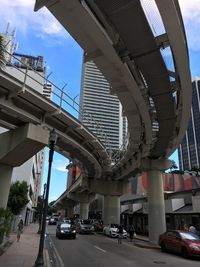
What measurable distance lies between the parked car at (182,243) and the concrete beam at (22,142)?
10.6 meters

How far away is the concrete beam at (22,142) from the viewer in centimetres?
1647

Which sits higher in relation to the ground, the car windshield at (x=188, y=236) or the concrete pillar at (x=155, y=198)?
the concrete pillar at (x=155, y=198)

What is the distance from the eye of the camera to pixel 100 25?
9.98 metres

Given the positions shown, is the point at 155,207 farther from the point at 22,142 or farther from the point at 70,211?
the point at 70,211

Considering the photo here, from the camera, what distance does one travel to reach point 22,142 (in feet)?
53.9

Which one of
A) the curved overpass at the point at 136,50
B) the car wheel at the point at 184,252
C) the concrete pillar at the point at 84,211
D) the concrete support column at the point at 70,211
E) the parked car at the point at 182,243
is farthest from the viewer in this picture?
the concrete support column at the point at 70,211

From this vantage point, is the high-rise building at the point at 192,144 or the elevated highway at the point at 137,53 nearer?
the elevated highway at the point at 137,53

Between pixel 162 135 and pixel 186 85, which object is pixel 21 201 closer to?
pixel 162 135

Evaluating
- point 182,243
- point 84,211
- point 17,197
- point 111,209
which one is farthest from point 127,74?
point 84,211

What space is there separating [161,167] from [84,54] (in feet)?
60.8

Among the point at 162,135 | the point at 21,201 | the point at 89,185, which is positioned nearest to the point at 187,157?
the point at 89,185

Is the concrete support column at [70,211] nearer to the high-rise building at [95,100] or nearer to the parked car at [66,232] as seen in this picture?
the parked car at [66,232]

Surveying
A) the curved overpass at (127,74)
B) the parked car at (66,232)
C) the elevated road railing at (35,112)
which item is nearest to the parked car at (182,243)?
the curved overpass at (127,74)

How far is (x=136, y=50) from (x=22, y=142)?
8.73 metres
